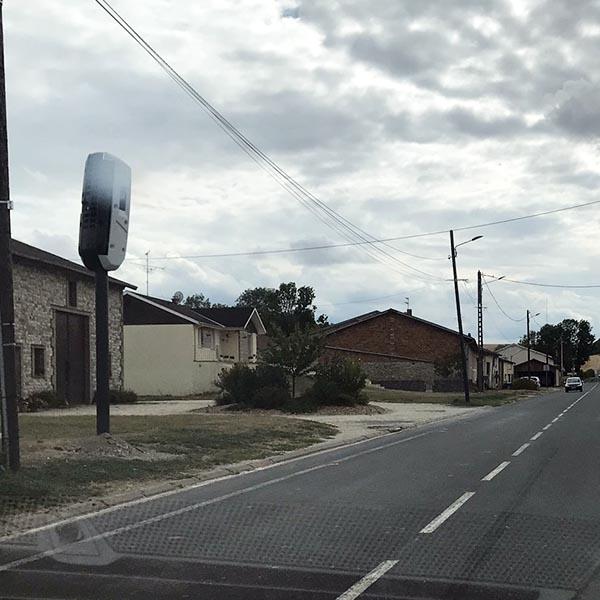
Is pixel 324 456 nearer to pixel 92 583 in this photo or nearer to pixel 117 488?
pixel 117 488

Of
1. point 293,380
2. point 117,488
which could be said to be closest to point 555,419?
point 293,380

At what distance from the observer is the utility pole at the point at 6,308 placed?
452 inches

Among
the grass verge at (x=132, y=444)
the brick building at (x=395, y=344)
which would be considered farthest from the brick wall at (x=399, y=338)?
the grass verge at (x=132, y=444)

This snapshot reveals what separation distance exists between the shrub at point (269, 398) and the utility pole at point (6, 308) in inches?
768

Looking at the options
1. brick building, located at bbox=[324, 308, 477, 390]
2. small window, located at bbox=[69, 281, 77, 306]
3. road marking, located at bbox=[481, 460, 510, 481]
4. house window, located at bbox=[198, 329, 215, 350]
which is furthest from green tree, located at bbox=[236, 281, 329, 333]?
road marking, located at bbox=[481, 460, 510, 481]

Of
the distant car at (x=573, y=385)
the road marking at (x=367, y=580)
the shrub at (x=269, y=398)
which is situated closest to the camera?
the road marking at (x=367, y=580)

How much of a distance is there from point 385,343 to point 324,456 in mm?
57996

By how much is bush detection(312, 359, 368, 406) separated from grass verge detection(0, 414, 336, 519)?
25.1ft

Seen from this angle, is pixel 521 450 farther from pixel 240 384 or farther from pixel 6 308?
pixel 240 384

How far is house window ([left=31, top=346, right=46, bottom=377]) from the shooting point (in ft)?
104

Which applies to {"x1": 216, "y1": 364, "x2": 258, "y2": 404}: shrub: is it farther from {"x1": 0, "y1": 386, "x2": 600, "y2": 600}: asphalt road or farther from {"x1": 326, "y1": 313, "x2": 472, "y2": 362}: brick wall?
{"x1": 326, "y1": 313, "x2": 472, "y2": 362}: brick wall

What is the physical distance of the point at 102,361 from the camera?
15.4m

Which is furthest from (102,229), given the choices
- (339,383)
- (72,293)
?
(72,293)

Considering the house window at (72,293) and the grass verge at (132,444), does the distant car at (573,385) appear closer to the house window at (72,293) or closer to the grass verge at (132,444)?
the house window at (72,293)
